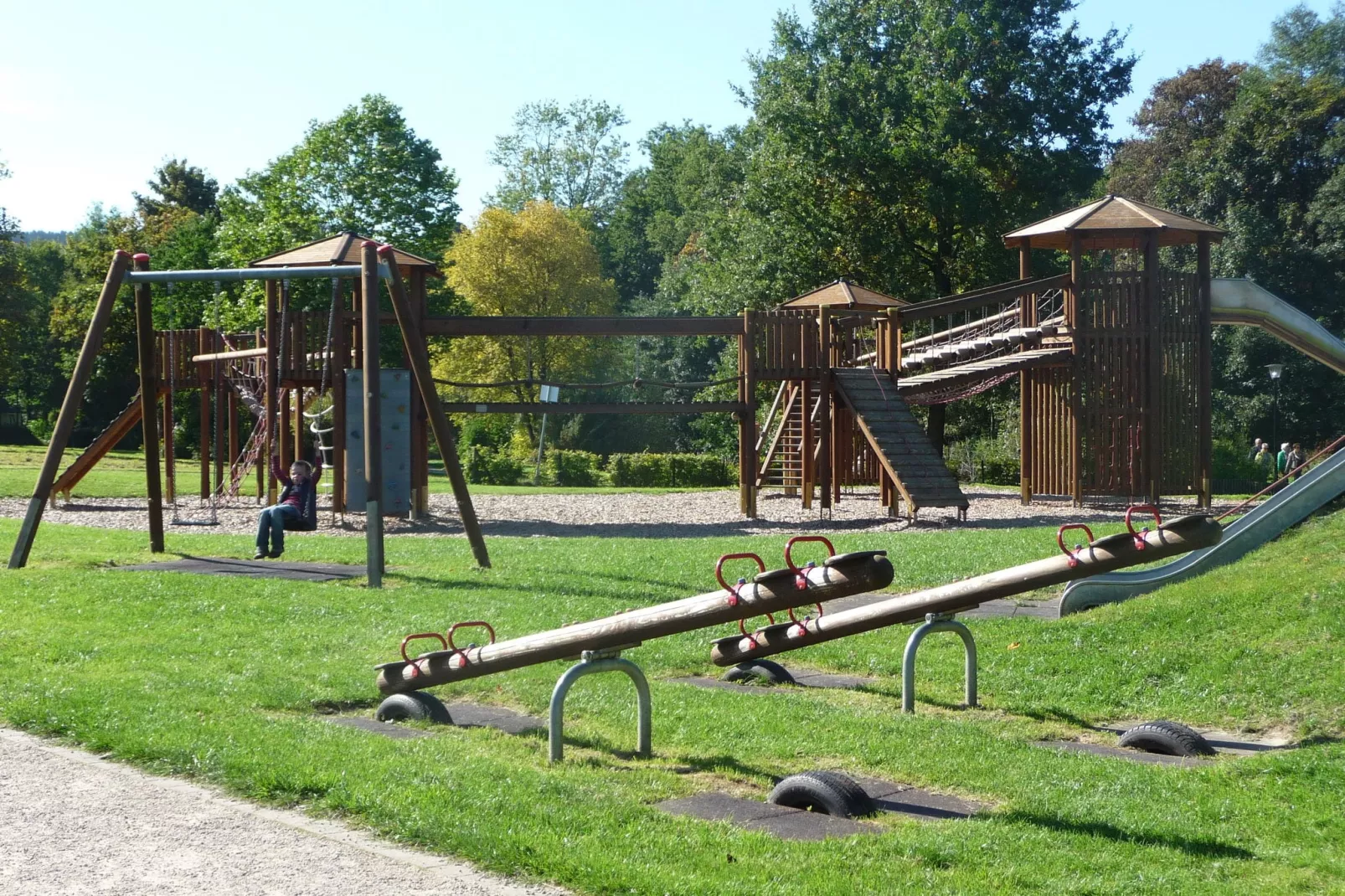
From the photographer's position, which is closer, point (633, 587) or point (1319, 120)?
point (633, 587)

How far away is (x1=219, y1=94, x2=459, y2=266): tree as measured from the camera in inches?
1953

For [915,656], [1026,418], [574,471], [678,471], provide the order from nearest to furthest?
[915,656]
[1026,418]
[678,471]
[574,471]

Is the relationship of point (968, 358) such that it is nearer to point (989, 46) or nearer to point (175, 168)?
point (989, 46)

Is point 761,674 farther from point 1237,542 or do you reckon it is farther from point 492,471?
point 492,471

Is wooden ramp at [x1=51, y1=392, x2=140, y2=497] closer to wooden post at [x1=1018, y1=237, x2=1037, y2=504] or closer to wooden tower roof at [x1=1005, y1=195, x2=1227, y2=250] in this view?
wooden post at [x1=1018, y1=237, x2=1037, y2=504]

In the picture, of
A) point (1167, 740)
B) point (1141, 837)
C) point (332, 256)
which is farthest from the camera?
point (332, 256)

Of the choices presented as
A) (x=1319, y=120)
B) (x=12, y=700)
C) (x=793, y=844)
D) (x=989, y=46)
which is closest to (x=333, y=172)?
(x=989, y=46)

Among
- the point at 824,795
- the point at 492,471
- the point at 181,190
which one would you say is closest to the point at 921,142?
the point at 492,471

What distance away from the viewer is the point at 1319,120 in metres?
50.1

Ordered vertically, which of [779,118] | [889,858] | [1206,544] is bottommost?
[889,858]

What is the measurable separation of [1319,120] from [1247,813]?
50.4 metres

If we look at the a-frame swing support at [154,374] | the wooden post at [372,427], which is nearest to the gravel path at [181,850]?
the wooden post at [372,427]

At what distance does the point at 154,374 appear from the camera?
16.5 m

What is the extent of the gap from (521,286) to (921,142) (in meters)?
21.9
